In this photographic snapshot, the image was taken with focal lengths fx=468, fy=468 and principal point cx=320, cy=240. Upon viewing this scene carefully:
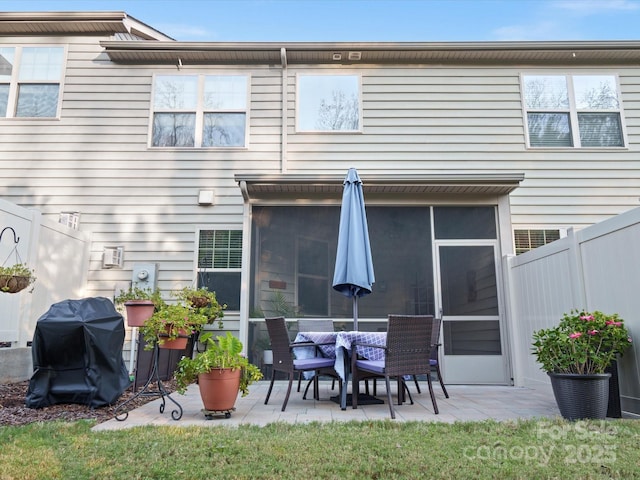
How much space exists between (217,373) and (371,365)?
1333 mm

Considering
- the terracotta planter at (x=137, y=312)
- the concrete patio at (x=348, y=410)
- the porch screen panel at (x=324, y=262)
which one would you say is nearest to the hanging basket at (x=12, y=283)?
the terracotta planter at (x=137, y=312)

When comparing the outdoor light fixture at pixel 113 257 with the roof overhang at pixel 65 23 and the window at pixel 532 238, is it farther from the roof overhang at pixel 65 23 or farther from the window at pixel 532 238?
the window at pixel 532 238

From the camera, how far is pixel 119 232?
22.4ft

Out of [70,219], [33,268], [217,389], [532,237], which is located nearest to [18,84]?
[70,219]

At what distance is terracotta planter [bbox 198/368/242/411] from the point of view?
144 inches

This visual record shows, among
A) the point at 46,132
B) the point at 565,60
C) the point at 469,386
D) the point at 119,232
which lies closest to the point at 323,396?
the point at 469,386

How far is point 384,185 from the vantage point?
6207mm

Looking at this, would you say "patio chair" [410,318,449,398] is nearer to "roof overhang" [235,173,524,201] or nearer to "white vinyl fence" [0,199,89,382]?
"roof overhang" [235,173,524,201]

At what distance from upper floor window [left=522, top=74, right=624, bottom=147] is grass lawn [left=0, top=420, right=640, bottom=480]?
494cm

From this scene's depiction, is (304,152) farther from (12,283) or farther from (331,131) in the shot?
(12,283)

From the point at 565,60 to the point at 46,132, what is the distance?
26.4 ft

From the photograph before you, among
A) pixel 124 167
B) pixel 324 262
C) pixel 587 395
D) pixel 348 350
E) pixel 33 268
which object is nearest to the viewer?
pixel 587 395

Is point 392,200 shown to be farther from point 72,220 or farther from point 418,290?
point 72,220

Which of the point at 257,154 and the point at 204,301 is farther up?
the point at 257,154
